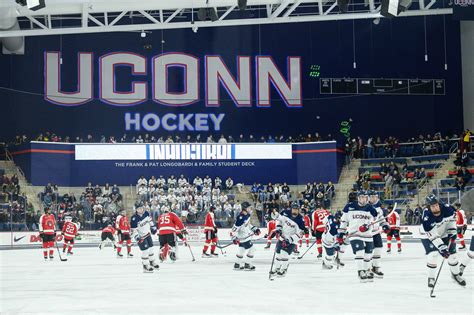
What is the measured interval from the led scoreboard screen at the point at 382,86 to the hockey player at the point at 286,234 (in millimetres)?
26926

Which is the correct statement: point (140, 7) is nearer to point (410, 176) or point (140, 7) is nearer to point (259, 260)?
point (259, 260)

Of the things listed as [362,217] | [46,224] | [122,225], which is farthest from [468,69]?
[362,217]

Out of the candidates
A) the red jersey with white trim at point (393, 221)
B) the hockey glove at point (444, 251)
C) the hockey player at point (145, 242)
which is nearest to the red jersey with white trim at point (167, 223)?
the hockey player at point (145, 242)

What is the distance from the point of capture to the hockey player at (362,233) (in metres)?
14.0

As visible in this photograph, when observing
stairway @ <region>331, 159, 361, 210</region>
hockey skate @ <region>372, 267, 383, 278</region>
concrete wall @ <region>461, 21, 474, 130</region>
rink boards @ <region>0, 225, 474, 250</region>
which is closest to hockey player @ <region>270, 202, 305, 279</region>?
hockey skate @ <region>372, 267, 383, 278</region>

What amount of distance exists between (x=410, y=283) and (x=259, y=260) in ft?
23.9

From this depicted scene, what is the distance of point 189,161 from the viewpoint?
3825cm

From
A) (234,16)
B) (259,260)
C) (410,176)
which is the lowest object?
(259,260)

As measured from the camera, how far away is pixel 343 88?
1631 inches

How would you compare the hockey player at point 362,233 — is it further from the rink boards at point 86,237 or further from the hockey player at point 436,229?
the rink boards at point 86,237

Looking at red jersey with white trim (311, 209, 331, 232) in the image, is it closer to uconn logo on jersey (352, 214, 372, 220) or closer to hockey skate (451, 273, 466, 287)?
uconn logo on jersey (352, 214, 372, 220)

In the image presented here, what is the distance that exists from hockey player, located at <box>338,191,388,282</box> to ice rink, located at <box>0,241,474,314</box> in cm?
35

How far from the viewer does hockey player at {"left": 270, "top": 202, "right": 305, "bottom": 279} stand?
14.8 metres

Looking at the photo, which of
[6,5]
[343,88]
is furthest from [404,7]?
[343,88]
